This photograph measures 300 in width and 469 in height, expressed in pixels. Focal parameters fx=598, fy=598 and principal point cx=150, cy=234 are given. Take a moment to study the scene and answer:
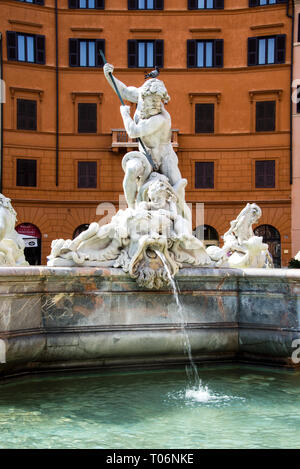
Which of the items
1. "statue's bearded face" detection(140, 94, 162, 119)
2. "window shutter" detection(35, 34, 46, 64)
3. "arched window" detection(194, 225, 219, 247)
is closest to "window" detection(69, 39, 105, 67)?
"window shutter" detection(35, 34, 46, 64)

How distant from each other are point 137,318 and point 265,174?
23368mm

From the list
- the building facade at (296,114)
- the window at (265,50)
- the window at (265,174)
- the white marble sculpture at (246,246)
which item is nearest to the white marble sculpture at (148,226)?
the white marble sculpture at (246,246)

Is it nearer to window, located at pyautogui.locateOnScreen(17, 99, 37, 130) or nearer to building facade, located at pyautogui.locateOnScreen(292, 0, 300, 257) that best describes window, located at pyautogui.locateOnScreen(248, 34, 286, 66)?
building facade, located at pyautogui.locateOnScreen(292, 0, 300, 257)

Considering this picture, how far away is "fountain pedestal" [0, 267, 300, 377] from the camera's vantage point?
17.3 feet

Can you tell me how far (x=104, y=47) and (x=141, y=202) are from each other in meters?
24.4

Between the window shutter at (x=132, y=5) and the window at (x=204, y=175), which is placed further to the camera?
the window shutter at (x=132, y=5)

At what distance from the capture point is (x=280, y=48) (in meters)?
28.1

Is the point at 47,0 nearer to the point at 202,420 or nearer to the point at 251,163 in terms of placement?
the point at 251,163

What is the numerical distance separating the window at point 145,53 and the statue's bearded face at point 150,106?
75.2ft

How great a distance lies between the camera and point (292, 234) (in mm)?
26938

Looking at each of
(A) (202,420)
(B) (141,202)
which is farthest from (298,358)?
(B) (141,202)

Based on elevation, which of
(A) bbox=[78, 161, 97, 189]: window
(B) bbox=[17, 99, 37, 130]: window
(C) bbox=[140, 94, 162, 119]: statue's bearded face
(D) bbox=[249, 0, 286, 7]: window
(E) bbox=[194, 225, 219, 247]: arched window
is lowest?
(E) bbox=[194, 225, 219, 247]: arched window

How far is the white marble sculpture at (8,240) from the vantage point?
27.1ft

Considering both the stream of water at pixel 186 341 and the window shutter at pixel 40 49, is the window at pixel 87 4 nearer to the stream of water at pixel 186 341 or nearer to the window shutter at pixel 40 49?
the window shutter at pixel 40 49
